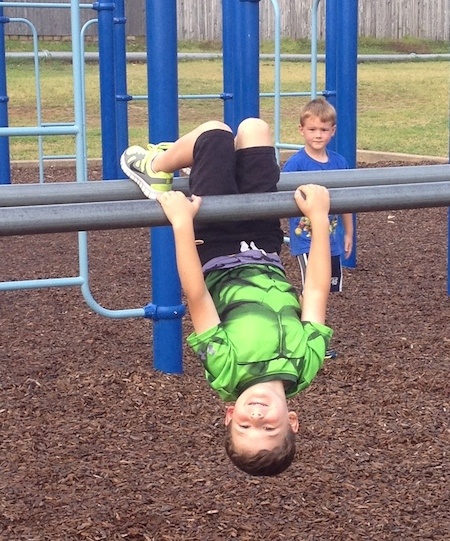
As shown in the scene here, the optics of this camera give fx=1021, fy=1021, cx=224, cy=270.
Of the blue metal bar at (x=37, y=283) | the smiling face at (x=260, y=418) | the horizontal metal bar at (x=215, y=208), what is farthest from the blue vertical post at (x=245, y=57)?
the smiling face at (x=260, y=418)

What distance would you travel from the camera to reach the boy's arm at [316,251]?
2570 millimetres

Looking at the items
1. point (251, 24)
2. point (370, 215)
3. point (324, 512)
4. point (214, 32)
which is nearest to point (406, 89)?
point (214, 32)

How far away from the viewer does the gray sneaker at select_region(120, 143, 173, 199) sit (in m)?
2.77

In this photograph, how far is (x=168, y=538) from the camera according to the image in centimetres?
347

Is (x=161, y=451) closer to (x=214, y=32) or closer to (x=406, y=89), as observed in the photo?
(x=406, y=89)

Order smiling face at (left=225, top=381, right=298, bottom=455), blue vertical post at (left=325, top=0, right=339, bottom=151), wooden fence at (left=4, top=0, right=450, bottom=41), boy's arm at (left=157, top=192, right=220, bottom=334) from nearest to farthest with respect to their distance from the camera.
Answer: boy's arm at (left=157, top=192, right=220, bottom=334) < smiling face at (left=225, top=381, right=298, bottom=455) < blue vertical post at (left=325, top=0, right=339, bottom=151) < wooden fence at (left=4, top=0, right=450, bottom=41)

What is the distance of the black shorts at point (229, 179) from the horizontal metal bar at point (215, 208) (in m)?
0.32

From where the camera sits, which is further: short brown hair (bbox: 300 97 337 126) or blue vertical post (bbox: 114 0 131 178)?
blue vertical post (bbox: 114 0 131 178)

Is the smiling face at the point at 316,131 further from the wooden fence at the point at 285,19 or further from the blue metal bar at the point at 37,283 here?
the wooden fence at the point at 285,19

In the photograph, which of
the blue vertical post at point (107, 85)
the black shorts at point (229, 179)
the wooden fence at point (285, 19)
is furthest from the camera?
the wooden fence at point (285, 19)

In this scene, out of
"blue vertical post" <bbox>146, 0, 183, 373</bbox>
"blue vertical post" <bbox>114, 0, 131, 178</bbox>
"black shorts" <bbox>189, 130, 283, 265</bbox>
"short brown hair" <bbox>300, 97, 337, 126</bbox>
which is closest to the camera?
"black shorts" <bbox>189, 130, 283, 265</bbox>

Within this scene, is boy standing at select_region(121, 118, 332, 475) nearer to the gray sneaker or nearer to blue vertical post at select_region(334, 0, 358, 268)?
the gray sneaker

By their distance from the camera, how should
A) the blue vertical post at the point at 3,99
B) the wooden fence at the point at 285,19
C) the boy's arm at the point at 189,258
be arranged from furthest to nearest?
the wooden fence at the point at 285,19
the blue vertical post at the point at 3,99
the boy's arm at the point at 189,258

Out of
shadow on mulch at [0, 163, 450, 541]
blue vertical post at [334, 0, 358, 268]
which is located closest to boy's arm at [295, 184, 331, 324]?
shadow on mulch at [0, 163, 450, 541]
